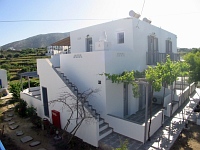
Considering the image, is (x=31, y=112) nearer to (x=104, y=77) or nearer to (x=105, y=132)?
(x=105, y=132)

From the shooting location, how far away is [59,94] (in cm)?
1151

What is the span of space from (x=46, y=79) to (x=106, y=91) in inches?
215

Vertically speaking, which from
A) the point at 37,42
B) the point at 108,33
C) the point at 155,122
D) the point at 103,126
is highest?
the point at 37,42

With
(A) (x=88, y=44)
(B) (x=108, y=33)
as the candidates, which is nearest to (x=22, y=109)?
(A) (x=88, y=44)

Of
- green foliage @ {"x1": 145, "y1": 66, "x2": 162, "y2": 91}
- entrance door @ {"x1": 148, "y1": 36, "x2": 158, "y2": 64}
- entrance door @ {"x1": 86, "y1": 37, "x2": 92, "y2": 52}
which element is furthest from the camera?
entrance door @ {"x1": 86, "y1": 37, "x2": 92, "y2": 52}

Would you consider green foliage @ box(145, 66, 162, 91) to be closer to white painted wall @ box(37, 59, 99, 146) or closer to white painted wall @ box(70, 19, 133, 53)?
white painted wall @ box(37, 59, 99, 146)

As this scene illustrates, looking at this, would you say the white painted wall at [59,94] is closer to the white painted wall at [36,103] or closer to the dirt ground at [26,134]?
the dirt ground at [26,134]

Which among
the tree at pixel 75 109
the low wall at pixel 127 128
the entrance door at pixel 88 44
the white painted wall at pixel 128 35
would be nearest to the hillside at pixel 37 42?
the white painted wall at pixel 128 35

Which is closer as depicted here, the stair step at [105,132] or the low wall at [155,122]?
the stair step at [105,132]

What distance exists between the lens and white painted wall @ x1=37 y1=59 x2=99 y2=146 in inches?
365

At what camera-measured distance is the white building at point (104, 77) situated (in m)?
10.0

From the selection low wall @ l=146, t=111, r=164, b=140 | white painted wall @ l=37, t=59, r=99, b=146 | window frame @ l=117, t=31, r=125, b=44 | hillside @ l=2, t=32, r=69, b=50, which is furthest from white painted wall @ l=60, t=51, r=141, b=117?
hillside @ l=2, t=32, r=69, b=50

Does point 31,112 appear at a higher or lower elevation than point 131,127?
lower

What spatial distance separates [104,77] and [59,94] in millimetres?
3736
